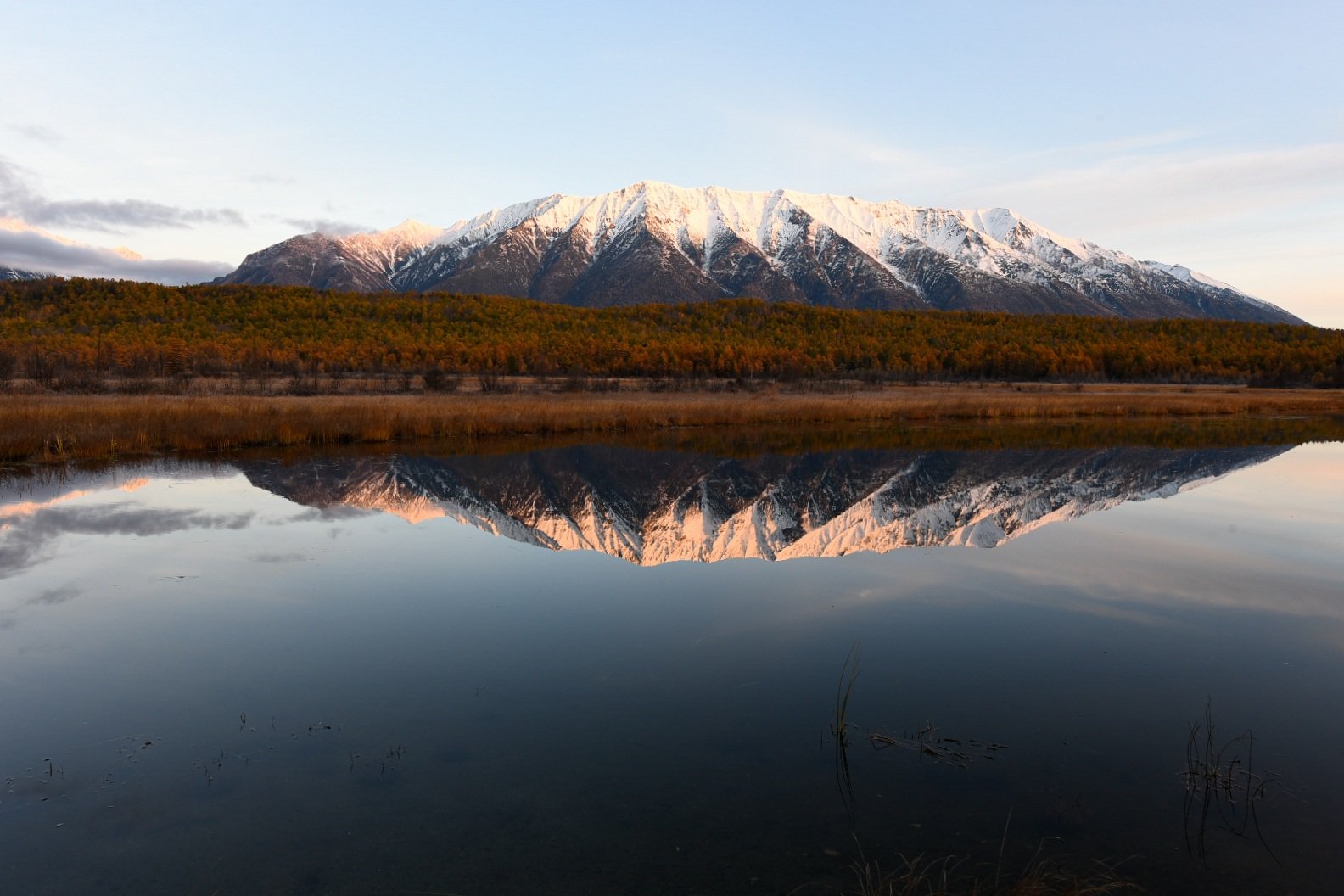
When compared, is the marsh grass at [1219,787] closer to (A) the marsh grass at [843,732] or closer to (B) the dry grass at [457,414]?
(A) the marsh grass at [843,732]

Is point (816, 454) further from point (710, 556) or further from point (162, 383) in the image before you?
point (162, 383)

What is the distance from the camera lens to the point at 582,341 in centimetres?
9869

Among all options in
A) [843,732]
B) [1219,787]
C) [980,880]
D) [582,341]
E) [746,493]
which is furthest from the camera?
[582,341]

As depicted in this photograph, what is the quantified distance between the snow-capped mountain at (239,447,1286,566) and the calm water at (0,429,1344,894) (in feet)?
1.31

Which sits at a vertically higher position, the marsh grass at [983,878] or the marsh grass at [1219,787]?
the marsh grass at [1219,787]

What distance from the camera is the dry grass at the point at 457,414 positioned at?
2861 centimetres

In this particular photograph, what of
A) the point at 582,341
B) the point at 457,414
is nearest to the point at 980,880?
the point at 457,414

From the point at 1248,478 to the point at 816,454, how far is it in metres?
14.4

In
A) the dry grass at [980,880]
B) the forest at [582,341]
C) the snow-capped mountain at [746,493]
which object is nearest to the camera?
the dry grass at [980,880]

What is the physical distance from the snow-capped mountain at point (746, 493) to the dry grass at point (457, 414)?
5.45 m

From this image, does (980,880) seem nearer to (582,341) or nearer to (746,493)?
(746,493)

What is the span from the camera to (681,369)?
81062mm

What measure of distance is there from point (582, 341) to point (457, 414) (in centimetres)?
6392

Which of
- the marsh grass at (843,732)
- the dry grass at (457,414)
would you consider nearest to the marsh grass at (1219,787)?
the marsh grass at (843,732)
